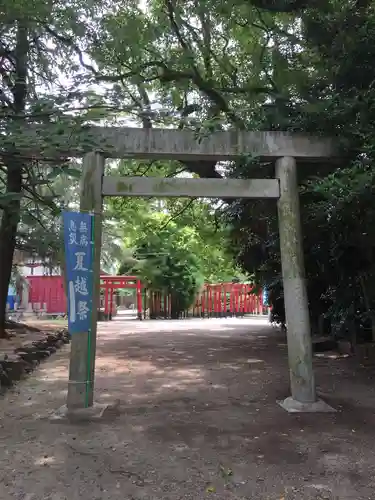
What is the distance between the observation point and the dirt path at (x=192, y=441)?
3520mm

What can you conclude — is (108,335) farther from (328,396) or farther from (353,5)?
(353,5)

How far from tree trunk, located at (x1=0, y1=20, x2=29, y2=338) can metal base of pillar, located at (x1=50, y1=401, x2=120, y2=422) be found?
2.28 metres

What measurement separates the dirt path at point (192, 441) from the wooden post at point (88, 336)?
418 millimetres

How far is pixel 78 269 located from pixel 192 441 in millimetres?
2156

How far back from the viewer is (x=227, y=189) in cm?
583

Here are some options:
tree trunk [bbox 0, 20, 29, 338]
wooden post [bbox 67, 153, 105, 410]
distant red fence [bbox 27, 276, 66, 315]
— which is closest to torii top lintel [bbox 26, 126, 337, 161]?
wooden post [bbox 67, 153, 105, 410]

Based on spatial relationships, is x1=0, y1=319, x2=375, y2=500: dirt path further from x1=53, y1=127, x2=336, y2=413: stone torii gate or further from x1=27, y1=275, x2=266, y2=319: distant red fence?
x1=27, y1=275, x2=266, y2=319: distant red fence

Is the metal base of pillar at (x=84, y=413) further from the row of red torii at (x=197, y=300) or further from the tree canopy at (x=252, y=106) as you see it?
the row of red torii at (x=197, y=300)

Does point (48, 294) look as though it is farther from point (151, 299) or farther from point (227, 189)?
point (227, 189)

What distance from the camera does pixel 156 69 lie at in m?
9.31

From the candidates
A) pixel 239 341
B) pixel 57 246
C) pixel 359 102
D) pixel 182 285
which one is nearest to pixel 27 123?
pixel 359 102

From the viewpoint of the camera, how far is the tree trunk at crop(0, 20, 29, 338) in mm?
4355

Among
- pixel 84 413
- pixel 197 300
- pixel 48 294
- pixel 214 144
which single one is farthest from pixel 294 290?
pixel 197 300

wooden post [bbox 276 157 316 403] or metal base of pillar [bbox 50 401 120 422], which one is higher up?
wooden post [bbox 276 157 316 403]
